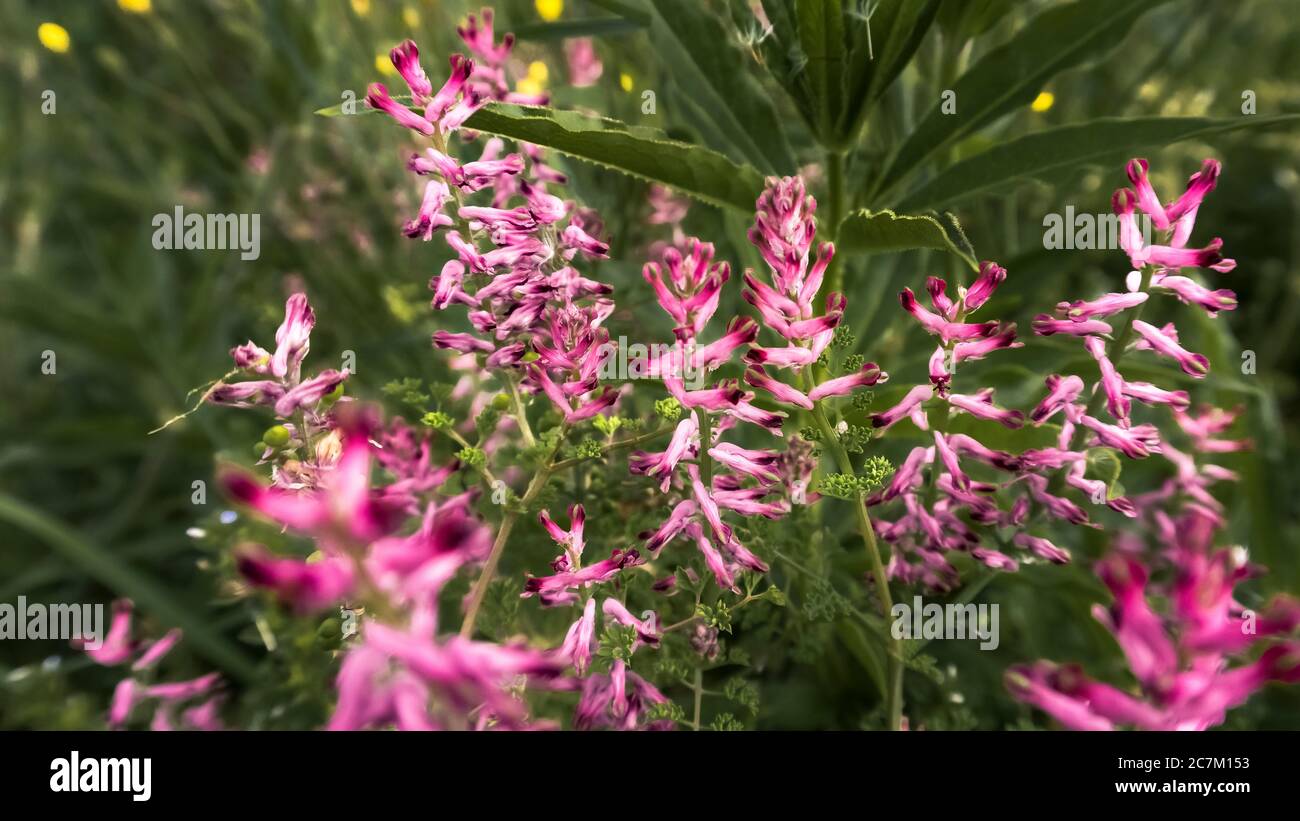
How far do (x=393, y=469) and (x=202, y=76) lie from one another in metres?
1.28

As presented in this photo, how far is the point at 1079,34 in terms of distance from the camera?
870 mm

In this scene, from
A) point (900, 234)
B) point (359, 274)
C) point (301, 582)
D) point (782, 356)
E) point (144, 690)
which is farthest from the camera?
point (359, 274)

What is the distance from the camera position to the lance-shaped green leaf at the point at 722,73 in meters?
0.88

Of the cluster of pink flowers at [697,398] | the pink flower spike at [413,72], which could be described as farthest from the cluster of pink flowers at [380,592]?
the pink flower spike at [413,72]

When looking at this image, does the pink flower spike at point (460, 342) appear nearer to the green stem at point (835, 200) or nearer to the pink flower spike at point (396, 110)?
the pink flower spike at point (396, 110)

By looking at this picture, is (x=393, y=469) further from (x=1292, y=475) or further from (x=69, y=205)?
(x=69, y=205)

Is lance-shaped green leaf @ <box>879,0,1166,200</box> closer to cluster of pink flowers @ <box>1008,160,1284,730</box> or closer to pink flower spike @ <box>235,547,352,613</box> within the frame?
cluster of pink flowers @ <box>1008,160,1284,730</box>

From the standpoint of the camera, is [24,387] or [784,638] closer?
[784,638]

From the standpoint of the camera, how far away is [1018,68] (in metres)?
0.87

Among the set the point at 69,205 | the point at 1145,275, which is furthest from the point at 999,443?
the point at 69,205

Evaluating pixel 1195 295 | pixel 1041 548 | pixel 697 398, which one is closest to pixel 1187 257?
pixel 1195 295

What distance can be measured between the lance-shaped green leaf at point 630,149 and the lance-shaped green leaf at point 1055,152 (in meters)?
0.19

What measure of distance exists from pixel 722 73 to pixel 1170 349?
47 centimetres

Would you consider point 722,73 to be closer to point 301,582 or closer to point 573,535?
point 573,535
